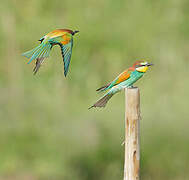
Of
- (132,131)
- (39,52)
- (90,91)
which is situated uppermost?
(39,52)

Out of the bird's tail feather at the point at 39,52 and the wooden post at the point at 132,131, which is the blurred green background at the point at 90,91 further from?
the bird's tail feather at the point at 39,52

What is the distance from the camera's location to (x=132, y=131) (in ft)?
6.92

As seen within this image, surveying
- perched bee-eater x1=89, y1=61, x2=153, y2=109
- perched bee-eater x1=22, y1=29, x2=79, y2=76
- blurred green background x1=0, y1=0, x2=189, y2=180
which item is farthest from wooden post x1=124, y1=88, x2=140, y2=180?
blurred green background x1=0, y1=0, x2=189, y2=180

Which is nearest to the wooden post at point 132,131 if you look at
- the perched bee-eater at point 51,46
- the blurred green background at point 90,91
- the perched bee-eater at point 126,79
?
the perched bee-eater at point 126,79

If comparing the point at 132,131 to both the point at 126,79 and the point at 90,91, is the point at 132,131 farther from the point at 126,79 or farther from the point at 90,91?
the point at 90,91

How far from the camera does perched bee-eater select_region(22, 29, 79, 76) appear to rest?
1783 millimetres

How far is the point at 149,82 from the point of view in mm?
4891

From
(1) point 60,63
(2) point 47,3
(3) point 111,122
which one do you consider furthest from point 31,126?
(2) point 47,3

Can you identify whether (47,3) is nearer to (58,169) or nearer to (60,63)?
(60,63)

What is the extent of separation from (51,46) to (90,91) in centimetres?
321

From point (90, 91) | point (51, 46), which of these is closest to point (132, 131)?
point (51, 46)

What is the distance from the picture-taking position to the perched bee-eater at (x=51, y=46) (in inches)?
70.2

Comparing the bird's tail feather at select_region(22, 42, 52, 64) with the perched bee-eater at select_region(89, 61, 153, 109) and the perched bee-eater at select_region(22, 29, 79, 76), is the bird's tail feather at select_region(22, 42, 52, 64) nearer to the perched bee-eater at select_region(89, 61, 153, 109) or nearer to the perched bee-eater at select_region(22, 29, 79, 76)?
the perched bee-eater at select_region(22, 29, 79, 76)

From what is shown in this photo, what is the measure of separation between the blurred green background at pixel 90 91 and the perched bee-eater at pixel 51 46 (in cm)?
219
